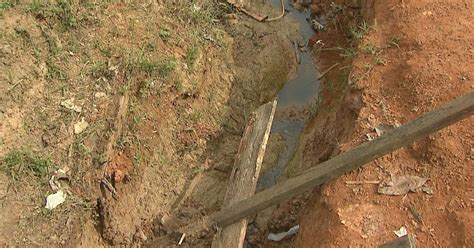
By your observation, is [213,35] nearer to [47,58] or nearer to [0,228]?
[47,58]

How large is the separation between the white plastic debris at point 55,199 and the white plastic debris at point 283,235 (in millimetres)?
2110

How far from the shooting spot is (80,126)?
5.68m

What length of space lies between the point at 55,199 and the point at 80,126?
0.85 m

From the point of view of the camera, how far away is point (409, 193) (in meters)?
4.37

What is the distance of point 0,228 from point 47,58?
1.92 meters

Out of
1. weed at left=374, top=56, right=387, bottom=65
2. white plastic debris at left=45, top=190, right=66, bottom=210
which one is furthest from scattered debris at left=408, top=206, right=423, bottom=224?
white plastic debris at left=45, top=190, right=66, bottom=210

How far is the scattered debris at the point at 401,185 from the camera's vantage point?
172 inches

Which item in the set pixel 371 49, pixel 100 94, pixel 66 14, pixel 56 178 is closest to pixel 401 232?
pixel 371 49

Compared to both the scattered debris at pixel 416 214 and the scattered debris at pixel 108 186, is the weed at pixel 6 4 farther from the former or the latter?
the scattered debris at pixel 416 214

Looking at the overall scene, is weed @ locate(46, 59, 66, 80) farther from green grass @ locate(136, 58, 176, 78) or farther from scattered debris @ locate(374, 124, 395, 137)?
scattered debris @ locate(374, 124, 395, 137)

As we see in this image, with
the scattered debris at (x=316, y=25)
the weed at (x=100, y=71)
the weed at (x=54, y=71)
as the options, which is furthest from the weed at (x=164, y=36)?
the scattered debris at (x=316, y=25)

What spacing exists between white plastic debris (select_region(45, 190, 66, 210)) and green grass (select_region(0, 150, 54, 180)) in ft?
0.78

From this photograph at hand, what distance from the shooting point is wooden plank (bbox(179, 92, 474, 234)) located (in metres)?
3.92

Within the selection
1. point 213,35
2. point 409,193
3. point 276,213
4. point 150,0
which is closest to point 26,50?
point 150,0
